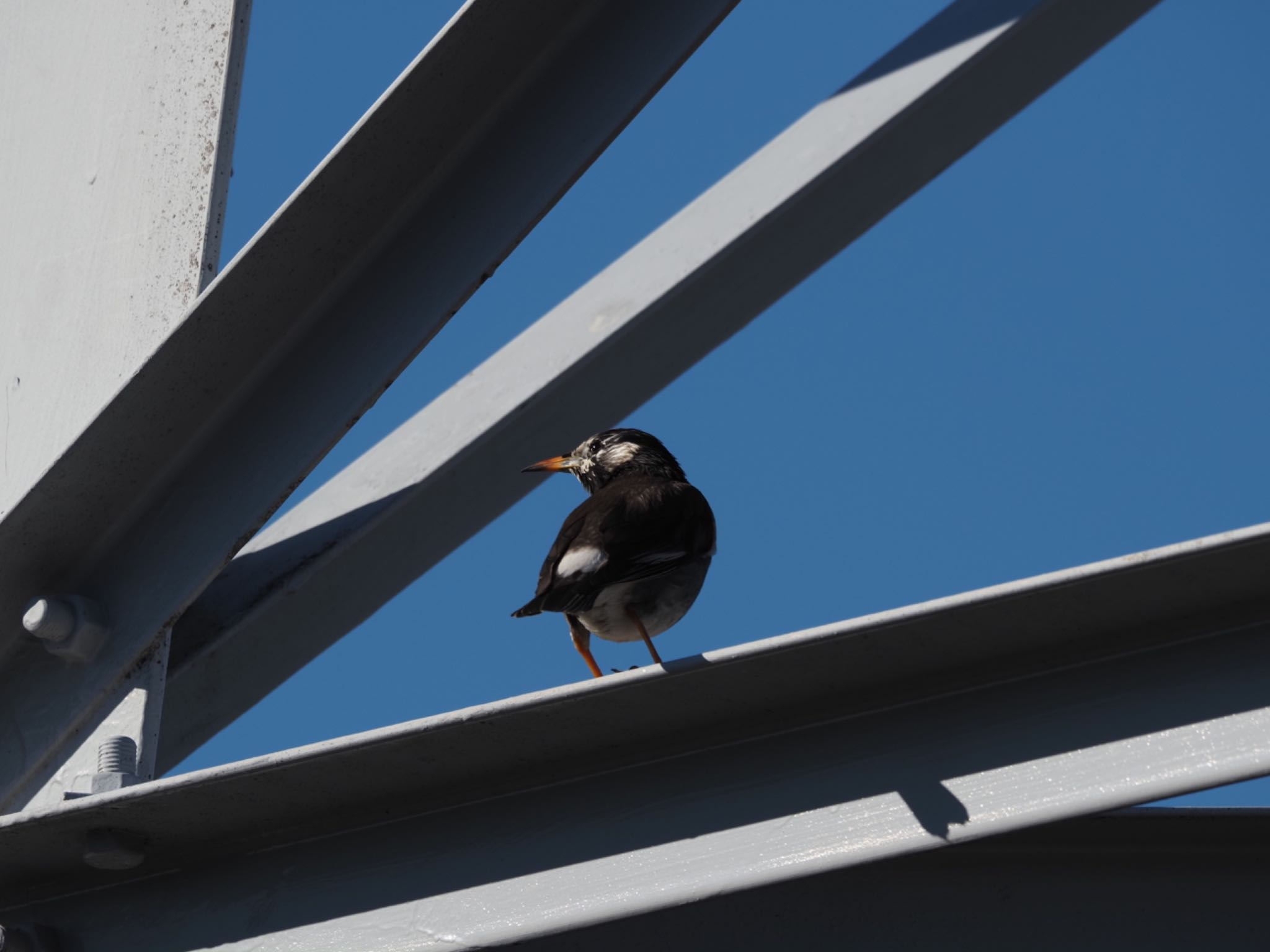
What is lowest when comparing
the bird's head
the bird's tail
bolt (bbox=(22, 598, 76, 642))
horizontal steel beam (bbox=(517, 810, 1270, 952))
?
horizontal steel beam (bbox=(517, 810, 1270, 952))

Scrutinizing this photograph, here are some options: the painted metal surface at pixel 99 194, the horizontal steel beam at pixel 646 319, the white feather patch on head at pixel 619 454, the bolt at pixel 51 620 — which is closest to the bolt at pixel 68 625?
the bolt at pixel 51 620

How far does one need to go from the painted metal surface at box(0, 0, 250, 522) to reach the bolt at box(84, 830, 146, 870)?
741 mm

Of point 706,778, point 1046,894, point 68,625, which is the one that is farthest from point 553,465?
point 1046,894

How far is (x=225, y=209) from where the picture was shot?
320cm

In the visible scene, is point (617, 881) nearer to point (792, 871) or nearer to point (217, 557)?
point (792, 871)

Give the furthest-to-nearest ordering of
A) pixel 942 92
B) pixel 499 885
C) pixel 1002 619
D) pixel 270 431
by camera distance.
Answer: pixel 942 92 < pixel 270 431 < pixel 499 885 < pixel 1002 619

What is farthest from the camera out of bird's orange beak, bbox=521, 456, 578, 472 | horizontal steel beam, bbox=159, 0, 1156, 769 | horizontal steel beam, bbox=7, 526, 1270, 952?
bird's orange beak, bbox=521, 456, 578, 472

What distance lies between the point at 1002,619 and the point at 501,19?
154cm

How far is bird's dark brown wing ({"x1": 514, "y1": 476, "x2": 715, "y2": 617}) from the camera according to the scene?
3.53m

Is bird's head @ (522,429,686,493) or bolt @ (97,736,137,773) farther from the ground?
bird's head @ (522,429,686,493)

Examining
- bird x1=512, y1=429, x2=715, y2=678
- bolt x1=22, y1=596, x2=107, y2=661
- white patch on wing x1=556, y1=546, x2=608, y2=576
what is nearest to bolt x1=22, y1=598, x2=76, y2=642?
bolt x1=22, y1=596, x2=107, y2=661

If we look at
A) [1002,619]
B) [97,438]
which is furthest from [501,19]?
[1002,619]

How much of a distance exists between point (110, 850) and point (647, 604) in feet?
5.58

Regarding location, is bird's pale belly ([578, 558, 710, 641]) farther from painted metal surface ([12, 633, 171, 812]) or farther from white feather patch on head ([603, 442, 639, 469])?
painted metal surface ([12, 633, 171, 812])
